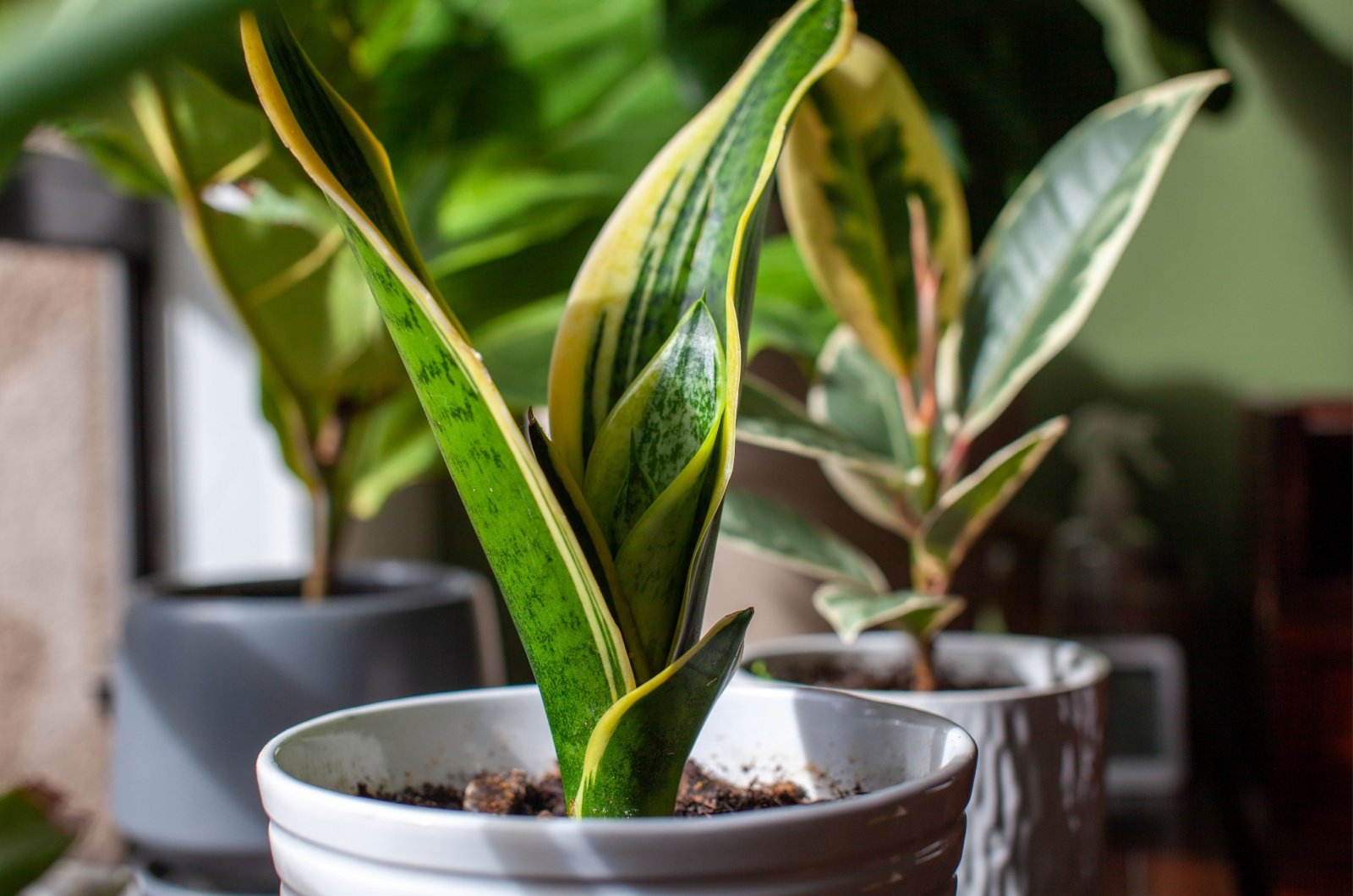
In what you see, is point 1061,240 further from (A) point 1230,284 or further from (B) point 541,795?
(A) point 1230,284

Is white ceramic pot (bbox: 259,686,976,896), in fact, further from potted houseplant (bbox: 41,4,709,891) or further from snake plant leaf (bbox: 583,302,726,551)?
potted houseplant (bbox: 41,4,709,891)

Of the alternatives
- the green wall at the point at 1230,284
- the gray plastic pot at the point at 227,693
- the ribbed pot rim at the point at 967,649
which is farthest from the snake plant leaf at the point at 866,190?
the green wall at the point at 1230,284

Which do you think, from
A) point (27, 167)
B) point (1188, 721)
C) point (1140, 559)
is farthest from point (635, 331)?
point (1188, 721)

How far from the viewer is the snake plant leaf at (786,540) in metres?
0.35

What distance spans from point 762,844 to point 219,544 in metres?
0.71

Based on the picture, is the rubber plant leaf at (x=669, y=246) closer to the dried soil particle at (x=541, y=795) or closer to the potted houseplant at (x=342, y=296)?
→ the dried soil particle at (x=541, y=795)

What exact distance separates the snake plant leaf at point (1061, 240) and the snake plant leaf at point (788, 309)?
0.09 meters

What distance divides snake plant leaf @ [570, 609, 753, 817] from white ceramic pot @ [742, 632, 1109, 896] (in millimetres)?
109

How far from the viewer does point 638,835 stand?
167mm

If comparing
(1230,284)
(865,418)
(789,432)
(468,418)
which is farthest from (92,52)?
(1230,284)

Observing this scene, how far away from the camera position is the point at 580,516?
0.67 ft

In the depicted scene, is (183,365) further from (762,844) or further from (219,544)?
(762,844)

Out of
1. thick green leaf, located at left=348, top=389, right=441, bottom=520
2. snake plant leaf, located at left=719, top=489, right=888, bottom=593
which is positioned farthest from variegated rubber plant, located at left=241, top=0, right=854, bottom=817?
thick green leaf, located at left=348, top=389, right=441, bottom=520

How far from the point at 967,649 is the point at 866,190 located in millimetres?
183
